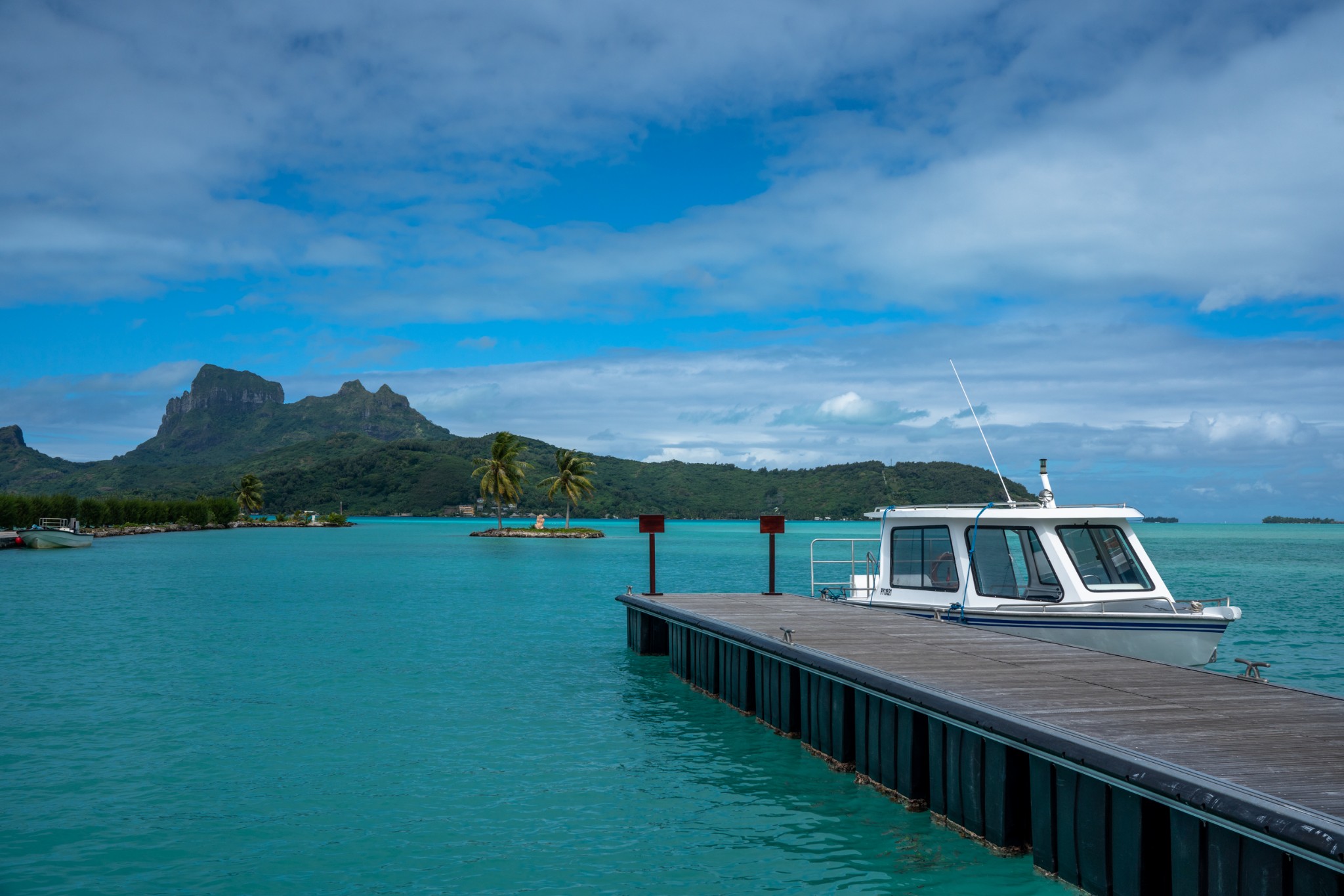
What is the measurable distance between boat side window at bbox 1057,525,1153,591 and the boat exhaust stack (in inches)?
23.9

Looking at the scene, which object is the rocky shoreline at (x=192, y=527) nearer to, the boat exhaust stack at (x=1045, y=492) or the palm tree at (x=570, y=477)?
the palm tree at (x=570, y=477)

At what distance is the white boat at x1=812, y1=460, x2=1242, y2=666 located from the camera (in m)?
14.8

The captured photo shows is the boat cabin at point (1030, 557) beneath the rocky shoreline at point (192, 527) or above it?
above

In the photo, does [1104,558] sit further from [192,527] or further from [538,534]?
[192,527]

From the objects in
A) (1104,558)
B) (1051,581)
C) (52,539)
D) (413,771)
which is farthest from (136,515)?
(1104,558)

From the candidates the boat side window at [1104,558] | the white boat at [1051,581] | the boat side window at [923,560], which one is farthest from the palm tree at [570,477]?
the boat side window at [1104,558]

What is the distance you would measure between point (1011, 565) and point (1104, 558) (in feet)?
5.00

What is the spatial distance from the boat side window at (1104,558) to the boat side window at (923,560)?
2.09 metres

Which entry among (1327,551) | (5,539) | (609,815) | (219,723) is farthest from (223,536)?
(1327,551)

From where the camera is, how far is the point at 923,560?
58.9ft

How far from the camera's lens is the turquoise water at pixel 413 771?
8984mm

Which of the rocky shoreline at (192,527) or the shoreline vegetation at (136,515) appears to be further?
the rocky shoreline at (192,527)

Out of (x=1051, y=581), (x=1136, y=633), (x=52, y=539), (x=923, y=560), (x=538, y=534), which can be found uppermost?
(x=923, y=560)

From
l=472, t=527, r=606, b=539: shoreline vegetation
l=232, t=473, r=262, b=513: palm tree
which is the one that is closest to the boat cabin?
l=472, t=527, r=606, b=539: shoreline vegetation
